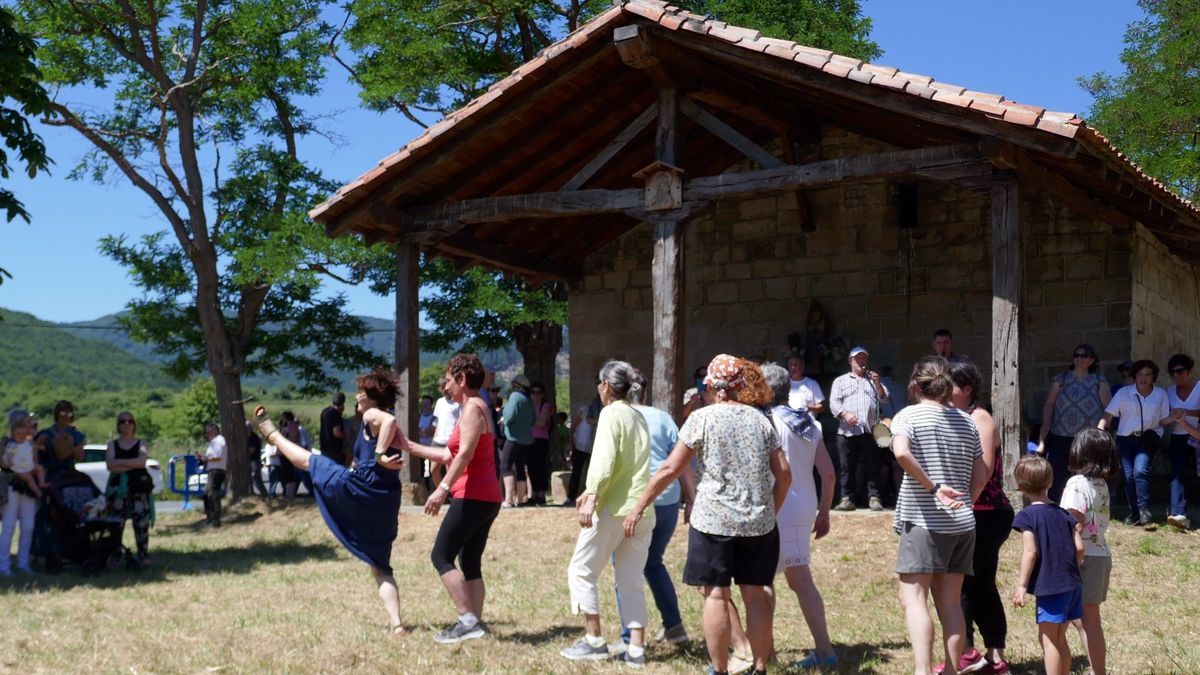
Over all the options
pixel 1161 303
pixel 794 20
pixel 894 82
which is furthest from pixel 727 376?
pixel 794 20

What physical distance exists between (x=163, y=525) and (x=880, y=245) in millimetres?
10359

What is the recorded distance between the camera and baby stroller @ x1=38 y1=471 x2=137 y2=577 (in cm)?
1061

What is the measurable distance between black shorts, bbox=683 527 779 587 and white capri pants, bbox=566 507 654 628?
80cm

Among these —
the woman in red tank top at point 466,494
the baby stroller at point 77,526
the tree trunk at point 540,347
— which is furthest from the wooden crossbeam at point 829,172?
the tree trunk at point 540,347

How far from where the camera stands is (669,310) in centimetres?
1134

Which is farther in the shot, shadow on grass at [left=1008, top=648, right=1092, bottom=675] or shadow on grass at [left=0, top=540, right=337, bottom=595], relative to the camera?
shadow on grass at [left=0, top=540, right=337, bottom=595]

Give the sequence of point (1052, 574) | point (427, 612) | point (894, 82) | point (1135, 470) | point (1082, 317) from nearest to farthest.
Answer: point (1052, 574) < point (427, 612) < point (894, 82) < point (1135, 470) < point (1082, 317)

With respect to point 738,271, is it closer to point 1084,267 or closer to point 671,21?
point 1084,267

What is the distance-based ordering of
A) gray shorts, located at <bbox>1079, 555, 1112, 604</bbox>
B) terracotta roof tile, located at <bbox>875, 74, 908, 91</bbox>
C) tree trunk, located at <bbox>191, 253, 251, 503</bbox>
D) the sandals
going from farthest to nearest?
tree trunk, located at <bbox>191, 253, 251, 503</bbox> → terracotta roof tile, located at <bbox>875, 74, 908, 91</bbox> → the sandals → gray shorts, located at <bbox>1079, 555, 1112, 604</bbox>

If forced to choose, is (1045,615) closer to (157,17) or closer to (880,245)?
(880,245)

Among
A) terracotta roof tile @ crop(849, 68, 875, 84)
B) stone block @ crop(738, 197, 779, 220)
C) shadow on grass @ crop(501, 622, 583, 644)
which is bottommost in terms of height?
shadow on grass @ crop(501, 622, 583, 644)

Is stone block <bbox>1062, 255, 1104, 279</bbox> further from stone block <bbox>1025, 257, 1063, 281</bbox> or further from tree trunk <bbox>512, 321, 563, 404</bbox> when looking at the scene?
tree trunk <bbox>512, 321, 563, 404</bbox>

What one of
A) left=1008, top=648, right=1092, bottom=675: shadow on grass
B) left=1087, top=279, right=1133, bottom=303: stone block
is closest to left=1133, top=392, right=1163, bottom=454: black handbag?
left=1087, top=279, right=1133, bottom=303: stone block

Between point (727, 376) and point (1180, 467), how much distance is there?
6508 millimetres
